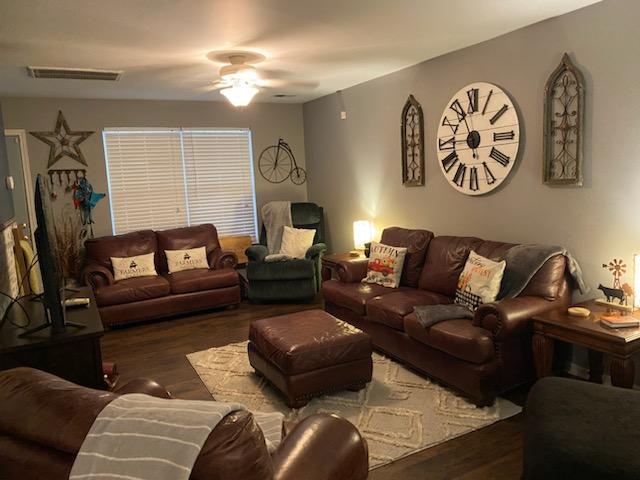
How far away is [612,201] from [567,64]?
937 mm

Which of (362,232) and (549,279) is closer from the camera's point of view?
(549,279)

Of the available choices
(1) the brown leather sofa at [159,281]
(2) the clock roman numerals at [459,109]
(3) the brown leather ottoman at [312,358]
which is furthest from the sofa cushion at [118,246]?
(2) the clock roman numerals at [459,109]

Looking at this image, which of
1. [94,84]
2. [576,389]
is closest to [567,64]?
[576,389]

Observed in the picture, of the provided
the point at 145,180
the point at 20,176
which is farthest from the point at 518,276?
the point at 20,176

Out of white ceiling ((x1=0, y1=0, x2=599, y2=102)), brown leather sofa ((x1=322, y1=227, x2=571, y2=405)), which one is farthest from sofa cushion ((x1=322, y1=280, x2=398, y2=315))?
white ceiling ((x1=0, y1=0, x2=599, y2=102))

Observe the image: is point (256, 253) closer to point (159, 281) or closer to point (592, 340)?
point (159, 281)

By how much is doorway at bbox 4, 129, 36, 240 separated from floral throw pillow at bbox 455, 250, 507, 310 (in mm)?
4584

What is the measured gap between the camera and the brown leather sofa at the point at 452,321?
284cm

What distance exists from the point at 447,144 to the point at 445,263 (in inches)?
42.4

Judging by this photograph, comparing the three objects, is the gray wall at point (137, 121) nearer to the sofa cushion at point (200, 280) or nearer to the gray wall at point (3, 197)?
the sofa cushion at point (200, 280)

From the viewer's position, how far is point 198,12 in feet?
8.96

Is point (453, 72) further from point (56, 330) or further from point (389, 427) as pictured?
point (56, 330)

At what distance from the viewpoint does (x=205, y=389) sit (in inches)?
131

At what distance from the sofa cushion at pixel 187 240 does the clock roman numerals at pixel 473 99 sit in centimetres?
329
